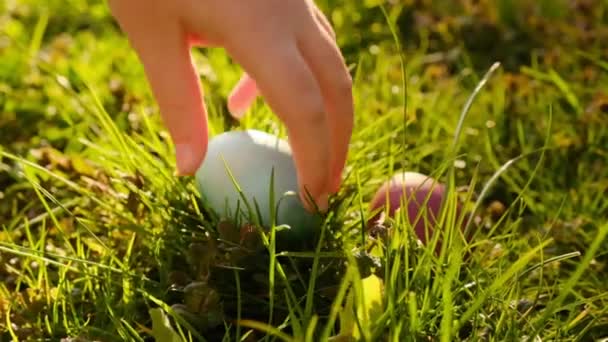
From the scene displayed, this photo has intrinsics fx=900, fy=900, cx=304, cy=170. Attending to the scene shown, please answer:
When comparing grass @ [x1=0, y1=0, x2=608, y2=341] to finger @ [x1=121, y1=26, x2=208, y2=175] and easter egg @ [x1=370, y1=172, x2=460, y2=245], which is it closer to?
easter egg @ [x1=370, y1=172, x2=460, y2=245]

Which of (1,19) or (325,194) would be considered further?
(1,19)

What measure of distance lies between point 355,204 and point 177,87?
0.53m

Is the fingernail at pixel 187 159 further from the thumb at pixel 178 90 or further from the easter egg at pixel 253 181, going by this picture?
Answer: the easter egg at pixel 253 181

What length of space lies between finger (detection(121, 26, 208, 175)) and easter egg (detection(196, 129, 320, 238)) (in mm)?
106

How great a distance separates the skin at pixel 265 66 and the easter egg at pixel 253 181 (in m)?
0.12

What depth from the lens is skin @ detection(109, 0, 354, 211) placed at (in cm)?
135

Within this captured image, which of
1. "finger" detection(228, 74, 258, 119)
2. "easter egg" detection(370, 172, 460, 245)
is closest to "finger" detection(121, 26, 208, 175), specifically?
"finger" detection(228, 74, 258, 119)

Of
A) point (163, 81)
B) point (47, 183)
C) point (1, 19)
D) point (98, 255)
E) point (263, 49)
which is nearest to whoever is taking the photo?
point (263, 49)

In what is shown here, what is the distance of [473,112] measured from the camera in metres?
2.51

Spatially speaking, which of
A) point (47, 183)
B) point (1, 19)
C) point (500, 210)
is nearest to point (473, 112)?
point (500, 210)

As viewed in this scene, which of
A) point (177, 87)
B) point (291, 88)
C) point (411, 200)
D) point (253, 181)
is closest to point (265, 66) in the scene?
point (291, 88)

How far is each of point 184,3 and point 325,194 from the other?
0.39 m

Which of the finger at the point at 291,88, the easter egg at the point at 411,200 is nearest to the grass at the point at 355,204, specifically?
the easter egg at the point at 411,200

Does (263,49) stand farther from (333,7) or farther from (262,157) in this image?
(333,7)
